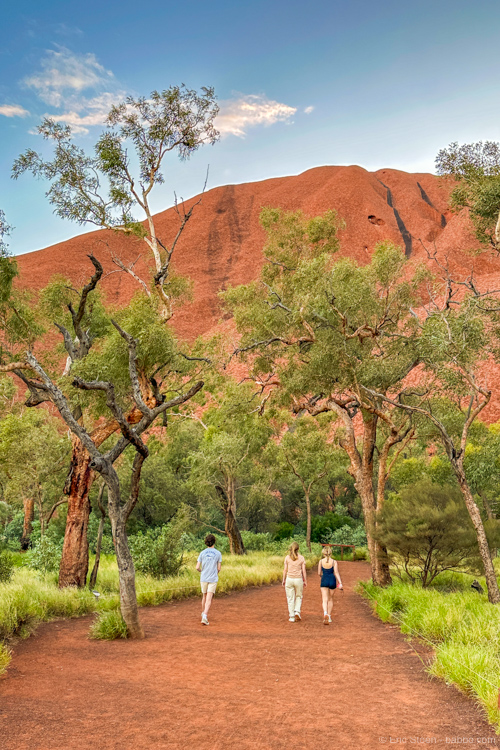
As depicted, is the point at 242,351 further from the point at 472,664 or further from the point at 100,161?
the point at 472,664

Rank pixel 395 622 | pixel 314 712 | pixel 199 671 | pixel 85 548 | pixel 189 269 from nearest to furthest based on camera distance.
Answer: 1. pixel 314 712
2. pixel 199 671
3. pixel 395 622
4. pixel 85 548
5. pixel 189 269

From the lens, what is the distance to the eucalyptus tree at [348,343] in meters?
13.7

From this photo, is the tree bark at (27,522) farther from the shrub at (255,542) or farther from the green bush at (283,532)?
the green bush at (283,532)

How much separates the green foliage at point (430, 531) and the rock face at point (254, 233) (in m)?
50.8

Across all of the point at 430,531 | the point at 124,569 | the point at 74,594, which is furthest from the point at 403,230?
the point at 124,569

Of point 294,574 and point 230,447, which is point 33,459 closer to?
point 230,447

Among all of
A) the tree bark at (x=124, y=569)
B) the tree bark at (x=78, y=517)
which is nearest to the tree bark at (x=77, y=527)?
the tree bark at (x=78, y=517)

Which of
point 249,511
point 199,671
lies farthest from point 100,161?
point 249,511

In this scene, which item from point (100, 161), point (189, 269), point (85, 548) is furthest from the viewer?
point (189, 269)

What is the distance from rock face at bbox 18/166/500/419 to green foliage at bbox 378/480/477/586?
5079 centimetres

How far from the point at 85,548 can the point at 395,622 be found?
24.6 feet

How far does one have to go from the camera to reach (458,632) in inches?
260

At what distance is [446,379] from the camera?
36.1 feet

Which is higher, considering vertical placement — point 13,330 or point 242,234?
point 242,234
